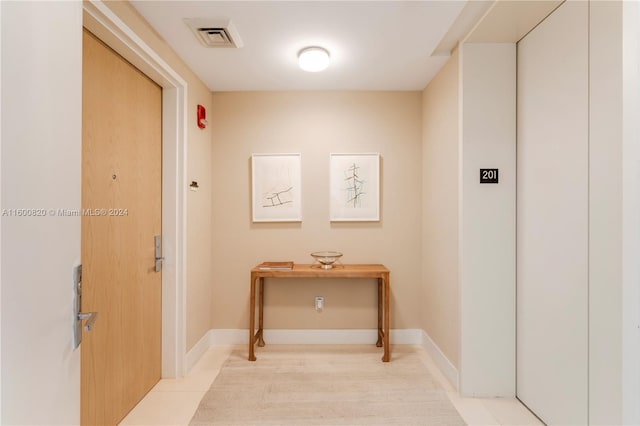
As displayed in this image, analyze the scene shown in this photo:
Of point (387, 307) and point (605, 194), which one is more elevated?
point (605, 194)

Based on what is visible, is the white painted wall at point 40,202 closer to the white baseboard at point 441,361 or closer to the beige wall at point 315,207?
the beige wall at point 315,207

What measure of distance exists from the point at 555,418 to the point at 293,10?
275cm

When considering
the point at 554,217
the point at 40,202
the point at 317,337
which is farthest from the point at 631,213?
the point at 317,337

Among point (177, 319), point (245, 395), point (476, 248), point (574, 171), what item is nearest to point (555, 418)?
point (476, 248)

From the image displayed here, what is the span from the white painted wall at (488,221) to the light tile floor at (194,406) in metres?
0.11

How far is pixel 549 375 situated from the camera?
1.83 m

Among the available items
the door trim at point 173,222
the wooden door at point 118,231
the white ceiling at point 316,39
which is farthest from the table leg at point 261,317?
the white ceiling at point 316,39

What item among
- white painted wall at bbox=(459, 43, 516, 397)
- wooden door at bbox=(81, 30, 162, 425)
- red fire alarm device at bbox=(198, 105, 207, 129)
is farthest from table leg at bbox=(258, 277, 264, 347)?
white painted wall at bbox=(459, 43, 516, 397)

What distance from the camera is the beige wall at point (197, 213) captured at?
99.5 inches

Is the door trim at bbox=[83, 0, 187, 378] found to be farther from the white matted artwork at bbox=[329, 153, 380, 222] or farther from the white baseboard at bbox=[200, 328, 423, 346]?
the white matted artwork at bbox=[329, 153, 380, 222]

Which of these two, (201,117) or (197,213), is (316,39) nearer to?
(201,117)

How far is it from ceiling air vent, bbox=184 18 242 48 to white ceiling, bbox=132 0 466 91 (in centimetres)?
4

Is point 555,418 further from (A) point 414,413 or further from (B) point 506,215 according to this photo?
(B) point 506,215

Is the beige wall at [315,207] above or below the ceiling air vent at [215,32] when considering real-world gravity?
below
